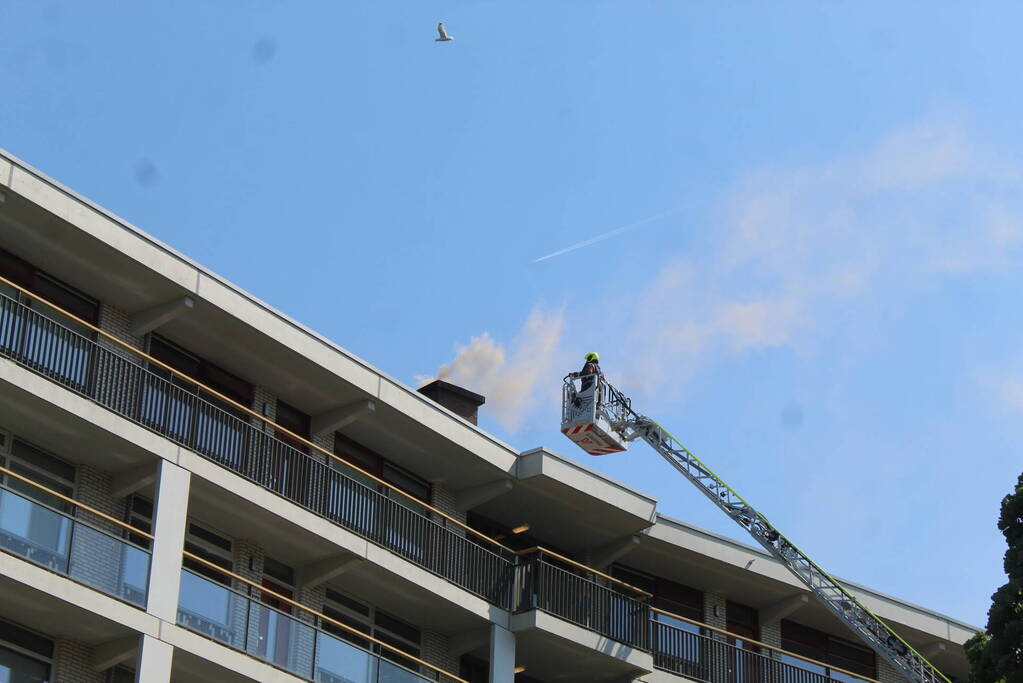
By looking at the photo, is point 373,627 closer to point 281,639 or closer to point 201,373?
point 281,639

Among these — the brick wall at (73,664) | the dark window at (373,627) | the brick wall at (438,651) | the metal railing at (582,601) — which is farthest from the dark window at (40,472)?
the metal railing at (582,601)

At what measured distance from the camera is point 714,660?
132 feet

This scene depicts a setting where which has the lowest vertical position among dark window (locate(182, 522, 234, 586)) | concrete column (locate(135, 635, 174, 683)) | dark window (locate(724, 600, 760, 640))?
concrete column (locate(135, 635, 174, 683))

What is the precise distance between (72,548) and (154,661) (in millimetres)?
2224

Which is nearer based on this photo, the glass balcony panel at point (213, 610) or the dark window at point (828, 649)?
the glass balcony panel at point (213, 610)

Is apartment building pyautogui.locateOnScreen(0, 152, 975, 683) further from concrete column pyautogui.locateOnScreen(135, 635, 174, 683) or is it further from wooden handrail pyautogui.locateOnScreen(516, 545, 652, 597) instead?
wooden handrail pyautogui.locateOnScreen(516, 545, 652, 597)

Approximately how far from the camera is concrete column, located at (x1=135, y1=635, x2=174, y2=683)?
98.6ft

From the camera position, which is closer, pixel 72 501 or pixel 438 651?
pixel 72 501

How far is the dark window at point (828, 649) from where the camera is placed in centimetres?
4406

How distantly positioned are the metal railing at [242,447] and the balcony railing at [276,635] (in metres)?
2.07

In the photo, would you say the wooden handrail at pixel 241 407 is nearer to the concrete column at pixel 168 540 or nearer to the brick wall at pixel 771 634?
the concrete column at pixel 168 540

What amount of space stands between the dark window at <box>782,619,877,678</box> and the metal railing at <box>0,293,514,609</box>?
28.8ft

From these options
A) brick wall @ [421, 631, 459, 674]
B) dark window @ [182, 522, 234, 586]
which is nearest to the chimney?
brick wall @ [421, 631, 459, 674]

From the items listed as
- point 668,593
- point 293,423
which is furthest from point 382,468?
point 668,593
